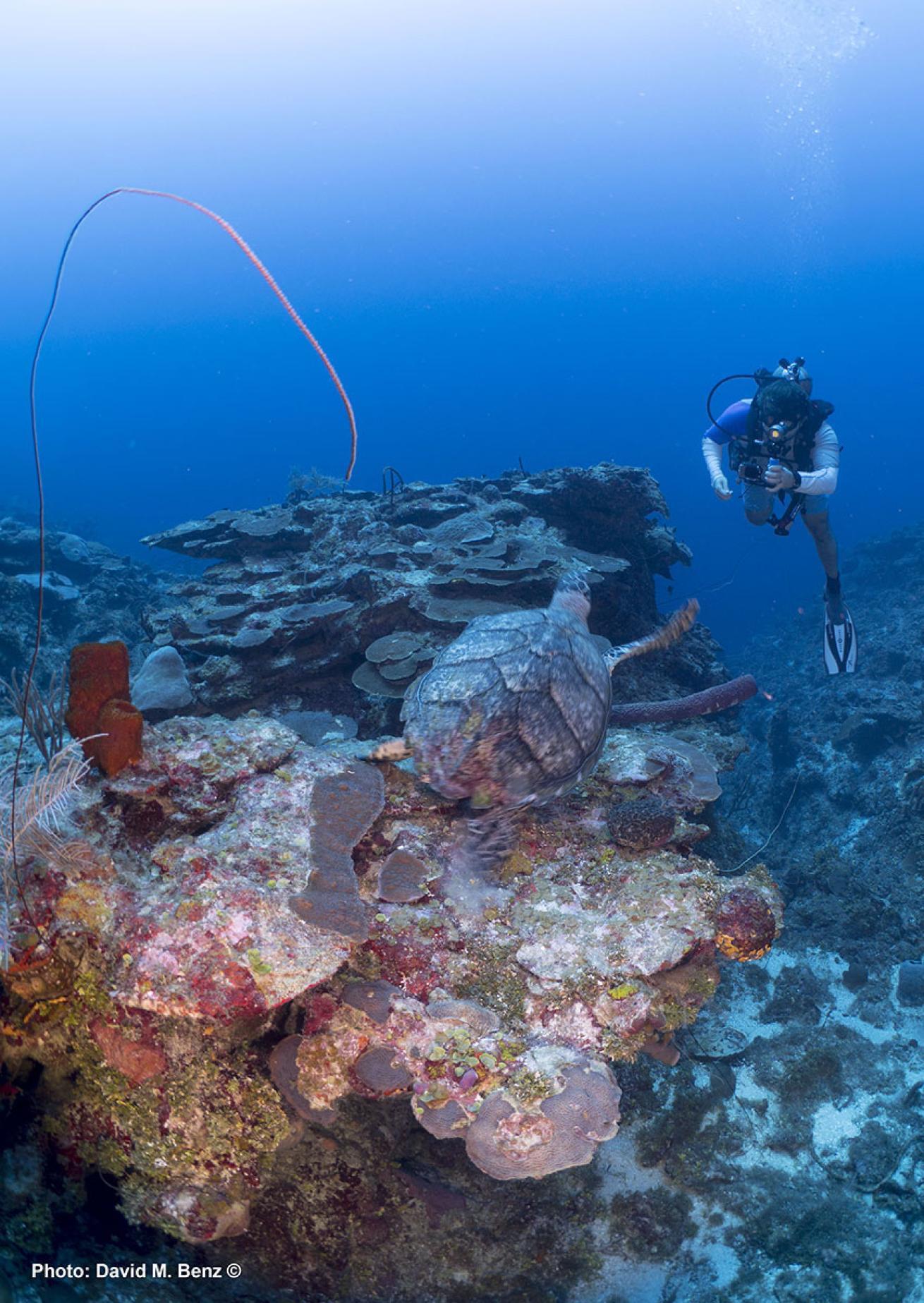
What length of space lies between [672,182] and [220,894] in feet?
279

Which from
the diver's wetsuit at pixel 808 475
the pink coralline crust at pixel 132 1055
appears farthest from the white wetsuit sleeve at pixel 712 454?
the pink coralline crust at pixel 132 1055

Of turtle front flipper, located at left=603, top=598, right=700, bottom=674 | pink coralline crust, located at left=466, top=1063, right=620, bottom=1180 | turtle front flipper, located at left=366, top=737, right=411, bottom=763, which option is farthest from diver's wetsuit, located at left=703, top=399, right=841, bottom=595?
pink coralline crust, located at left=466, top=1063, right=620, bottom=1180

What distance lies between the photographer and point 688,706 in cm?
511

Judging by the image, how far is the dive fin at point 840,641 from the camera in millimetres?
8234

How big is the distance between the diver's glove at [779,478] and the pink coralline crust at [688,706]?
255 centimetres

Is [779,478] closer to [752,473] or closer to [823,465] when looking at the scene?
[752,473]

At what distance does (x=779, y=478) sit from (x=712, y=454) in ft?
3.08

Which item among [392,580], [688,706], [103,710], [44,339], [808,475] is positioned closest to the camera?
[44,339]

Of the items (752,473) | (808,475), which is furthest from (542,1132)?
(752,473)

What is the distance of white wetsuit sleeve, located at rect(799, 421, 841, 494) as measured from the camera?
244 inches

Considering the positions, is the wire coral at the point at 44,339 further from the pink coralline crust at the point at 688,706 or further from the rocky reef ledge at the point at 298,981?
the pink coralline crust at the point at 688,706

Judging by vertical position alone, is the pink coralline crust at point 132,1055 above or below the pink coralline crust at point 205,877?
below

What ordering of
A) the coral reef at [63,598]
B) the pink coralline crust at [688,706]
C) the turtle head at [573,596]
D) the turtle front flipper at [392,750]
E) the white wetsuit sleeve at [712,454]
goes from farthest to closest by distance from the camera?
the coral reef at [63,598] < the white wetsuit sleeve at [712,454] < the pink coralline crust at [688,706] < the turtle head at [573,596] < the turtle front flipper at [392,750]

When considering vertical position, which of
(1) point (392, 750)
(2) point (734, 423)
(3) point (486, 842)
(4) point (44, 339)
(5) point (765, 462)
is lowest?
(3) point (486, 842)
